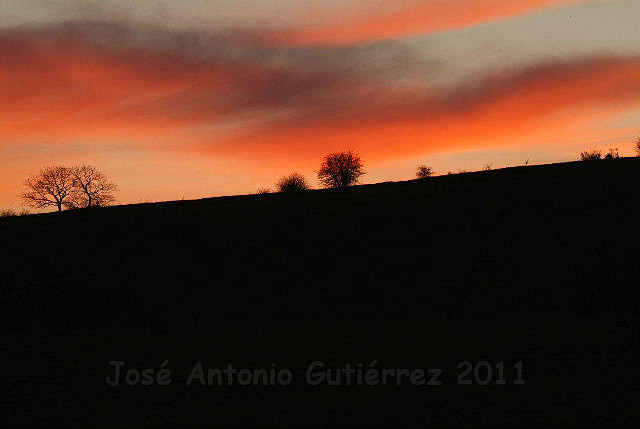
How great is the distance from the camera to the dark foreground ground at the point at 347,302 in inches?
469

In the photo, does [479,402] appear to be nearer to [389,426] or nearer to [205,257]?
[389,426]

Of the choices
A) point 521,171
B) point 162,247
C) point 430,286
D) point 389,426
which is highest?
point 521,171

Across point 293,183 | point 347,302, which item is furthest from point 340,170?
point 347,302

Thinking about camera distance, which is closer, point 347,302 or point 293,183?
point 347,302

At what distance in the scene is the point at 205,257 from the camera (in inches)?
1367

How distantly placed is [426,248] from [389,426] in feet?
79.8

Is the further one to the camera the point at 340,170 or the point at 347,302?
the point at 340,170

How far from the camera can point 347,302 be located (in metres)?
28.4

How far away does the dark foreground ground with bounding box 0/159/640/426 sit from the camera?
11.9 meters

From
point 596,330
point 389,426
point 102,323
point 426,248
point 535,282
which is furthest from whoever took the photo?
point 426,248

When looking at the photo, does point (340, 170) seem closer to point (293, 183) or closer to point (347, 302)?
point (293, 183)

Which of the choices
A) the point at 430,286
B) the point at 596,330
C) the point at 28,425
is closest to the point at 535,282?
the point at 430,286

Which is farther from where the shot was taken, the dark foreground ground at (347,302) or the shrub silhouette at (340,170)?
the shrub silhouette at (340,170)

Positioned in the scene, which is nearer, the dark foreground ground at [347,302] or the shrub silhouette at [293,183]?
the dark foreground ground at [347,302]
